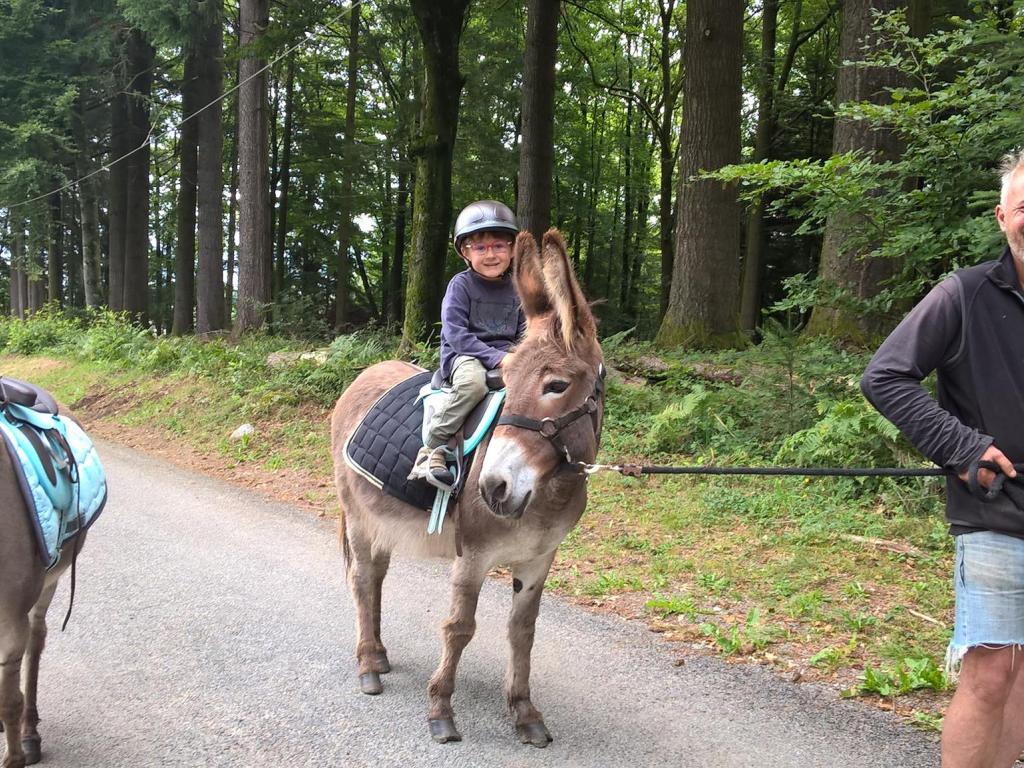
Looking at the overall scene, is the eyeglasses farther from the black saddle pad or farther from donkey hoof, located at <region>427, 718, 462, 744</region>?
donkey hoof, located at <region>427, 718, 462, 744</region>

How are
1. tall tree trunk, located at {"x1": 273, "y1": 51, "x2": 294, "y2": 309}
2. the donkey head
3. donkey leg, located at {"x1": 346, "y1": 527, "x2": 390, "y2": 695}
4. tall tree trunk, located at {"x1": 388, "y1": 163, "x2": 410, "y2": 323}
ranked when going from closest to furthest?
the donkey head < donkey leg, located at {"x1": 346, "y1": 527, "x2": 390, "y2": 695} < tall tree trunk, located at {"x1": 273, "y1": 51, "x2": 294, "y2": 309} < tall tree trunk, located at {"x1": 388, "y1": 163, "x2": 410, "y2": 323}

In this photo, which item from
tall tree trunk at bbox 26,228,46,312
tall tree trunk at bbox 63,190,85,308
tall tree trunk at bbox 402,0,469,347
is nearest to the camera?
tall tree trunk at bbox 402,0,469,347

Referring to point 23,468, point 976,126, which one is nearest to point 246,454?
point 23,468

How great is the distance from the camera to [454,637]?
3240mm

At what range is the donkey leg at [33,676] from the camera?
3.02 m

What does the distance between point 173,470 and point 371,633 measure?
650 cm

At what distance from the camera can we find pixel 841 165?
18.8 feet

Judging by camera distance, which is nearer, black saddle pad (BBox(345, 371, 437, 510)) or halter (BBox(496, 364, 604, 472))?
halter (BBox(496, 364, 604, 472))

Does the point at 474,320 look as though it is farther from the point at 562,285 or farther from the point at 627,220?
the point at 627,220

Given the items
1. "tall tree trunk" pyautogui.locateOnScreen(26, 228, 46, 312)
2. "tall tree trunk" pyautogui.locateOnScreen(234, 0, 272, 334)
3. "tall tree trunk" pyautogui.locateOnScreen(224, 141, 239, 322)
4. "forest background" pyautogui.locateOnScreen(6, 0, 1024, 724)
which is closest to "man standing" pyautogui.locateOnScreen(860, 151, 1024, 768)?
"forest background" pyautogui.locateOnScreen(6, 0, 1024, 724)

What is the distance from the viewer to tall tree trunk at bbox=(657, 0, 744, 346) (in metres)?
10.7

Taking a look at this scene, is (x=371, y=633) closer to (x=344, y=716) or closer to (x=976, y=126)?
(x=344, y=716)

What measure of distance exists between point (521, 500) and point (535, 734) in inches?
53.0

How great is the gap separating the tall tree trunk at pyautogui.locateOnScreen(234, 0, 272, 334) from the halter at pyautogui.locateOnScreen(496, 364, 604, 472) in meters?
14.8
